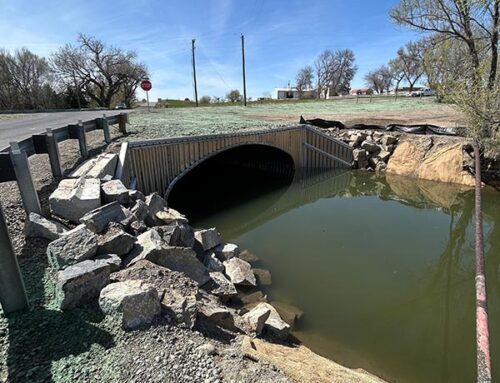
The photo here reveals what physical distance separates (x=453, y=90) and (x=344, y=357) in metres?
9.60

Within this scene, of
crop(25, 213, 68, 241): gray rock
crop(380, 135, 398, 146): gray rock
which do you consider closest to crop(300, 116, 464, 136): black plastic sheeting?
crop(380, 135, 398, 146): gray rock

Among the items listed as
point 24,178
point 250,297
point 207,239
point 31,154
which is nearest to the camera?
point 24,178

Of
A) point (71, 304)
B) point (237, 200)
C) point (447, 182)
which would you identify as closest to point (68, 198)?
point (71, 304)

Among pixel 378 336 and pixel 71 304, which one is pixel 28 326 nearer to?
pixel 71 304

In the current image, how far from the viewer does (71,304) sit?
2.95m

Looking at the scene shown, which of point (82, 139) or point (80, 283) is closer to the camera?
point (80, 283)

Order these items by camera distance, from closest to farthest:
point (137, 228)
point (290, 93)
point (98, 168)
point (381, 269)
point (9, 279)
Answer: point (9, 279)
point (137, 228)
point (98, 168)
point (381, 269)
point (290, 93)

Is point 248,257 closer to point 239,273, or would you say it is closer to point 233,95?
point 239,273

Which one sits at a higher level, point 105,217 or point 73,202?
point 73,202

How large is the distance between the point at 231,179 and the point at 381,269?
11123 mm

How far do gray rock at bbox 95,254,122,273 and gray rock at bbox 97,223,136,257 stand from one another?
128mm

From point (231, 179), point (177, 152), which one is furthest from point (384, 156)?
point (177, 152)

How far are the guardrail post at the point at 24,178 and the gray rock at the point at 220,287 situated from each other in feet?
9.15

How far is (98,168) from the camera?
20.1 ft
